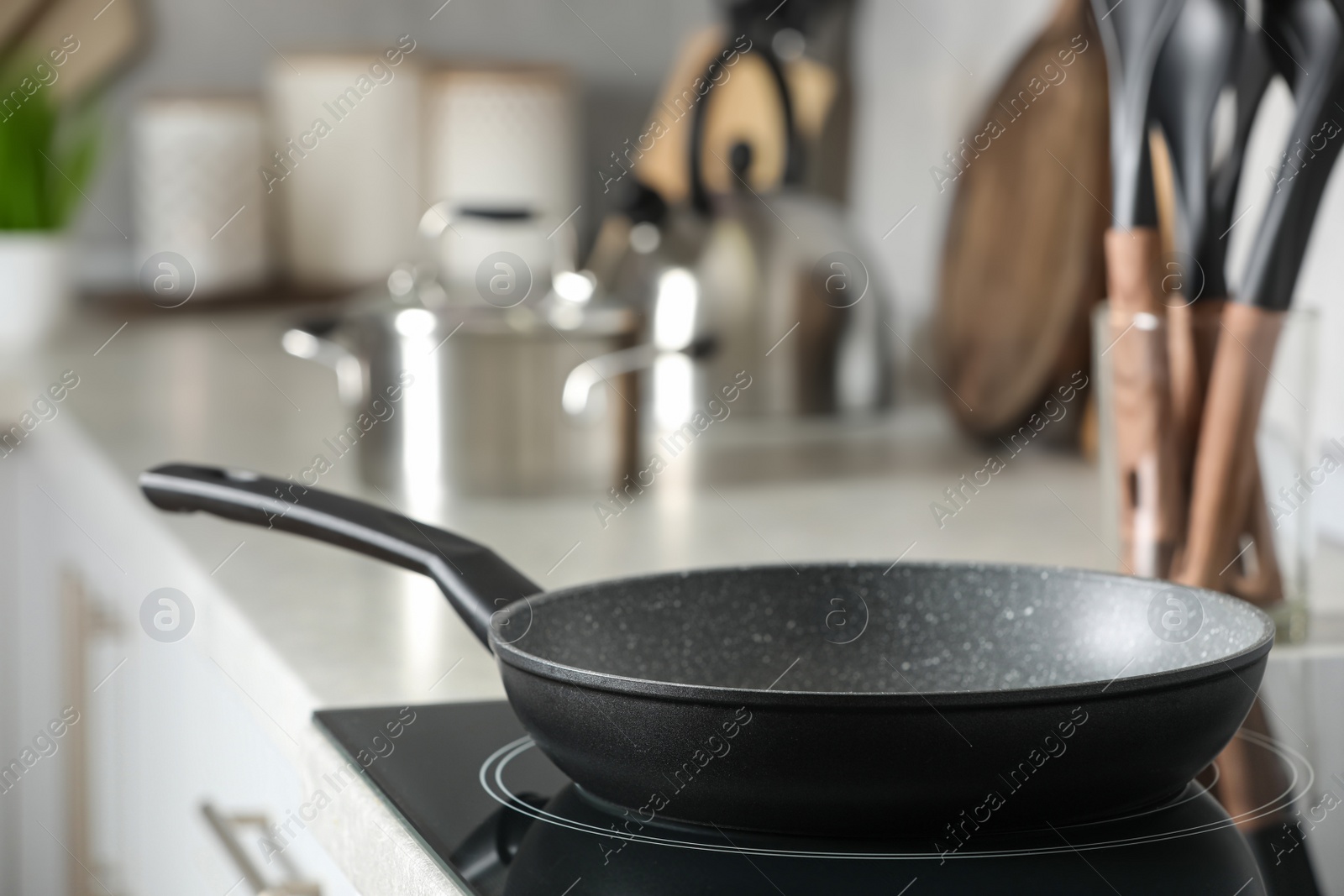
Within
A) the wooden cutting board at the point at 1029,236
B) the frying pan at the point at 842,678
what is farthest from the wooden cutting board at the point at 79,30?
the frying pan at the point at 842,678

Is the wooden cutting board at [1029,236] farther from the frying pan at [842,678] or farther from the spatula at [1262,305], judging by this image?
the frying pan at [842,678]

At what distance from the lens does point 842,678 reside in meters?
0.59

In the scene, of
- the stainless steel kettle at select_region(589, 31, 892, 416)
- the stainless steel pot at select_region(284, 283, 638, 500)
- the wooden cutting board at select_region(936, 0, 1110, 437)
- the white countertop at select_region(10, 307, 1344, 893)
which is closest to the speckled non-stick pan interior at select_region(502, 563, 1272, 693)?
the white countertop at select_region(10, 307, 1344, 893)

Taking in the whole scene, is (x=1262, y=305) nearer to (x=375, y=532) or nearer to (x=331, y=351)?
(x=375, y=532)

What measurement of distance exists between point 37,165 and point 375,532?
1458 mm

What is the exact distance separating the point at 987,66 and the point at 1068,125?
0.29 meters

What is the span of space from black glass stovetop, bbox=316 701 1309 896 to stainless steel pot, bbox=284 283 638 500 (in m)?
0.60

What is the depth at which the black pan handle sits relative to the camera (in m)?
0.54

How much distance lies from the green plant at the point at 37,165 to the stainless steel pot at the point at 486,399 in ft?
2.78

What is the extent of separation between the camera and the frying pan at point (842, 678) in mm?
406

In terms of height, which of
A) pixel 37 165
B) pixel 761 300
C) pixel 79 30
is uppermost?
pixel 79 30

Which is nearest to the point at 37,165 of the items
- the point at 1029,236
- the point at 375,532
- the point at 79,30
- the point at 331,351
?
the point at 79,30

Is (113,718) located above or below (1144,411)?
above

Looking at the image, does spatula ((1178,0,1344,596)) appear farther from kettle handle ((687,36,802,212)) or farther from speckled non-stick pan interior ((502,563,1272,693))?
kettle handle ((687,36,802,212))
